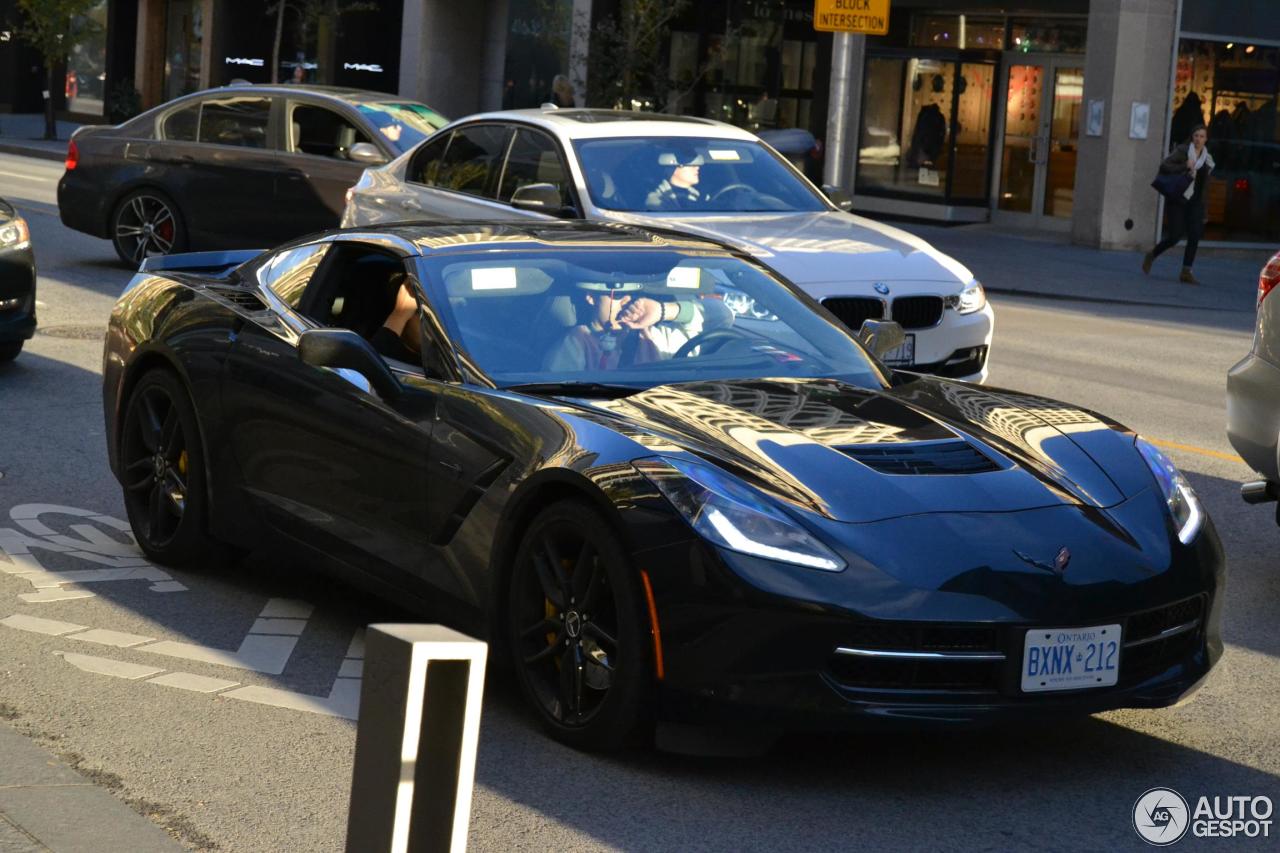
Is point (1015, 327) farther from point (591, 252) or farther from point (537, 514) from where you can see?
point (537, 514)

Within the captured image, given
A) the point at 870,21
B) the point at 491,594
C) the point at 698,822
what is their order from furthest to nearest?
the point at 870,21, the point at 491,594, the point at 698,822

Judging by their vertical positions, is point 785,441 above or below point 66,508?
above

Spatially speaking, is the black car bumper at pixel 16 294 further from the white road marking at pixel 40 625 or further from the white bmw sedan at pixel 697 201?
the white road marking at pixel 40 625

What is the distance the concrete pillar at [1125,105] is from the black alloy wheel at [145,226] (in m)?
15.5

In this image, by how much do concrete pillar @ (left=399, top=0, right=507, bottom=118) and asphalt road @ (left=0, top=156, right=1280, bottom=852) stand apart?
31.9 metres

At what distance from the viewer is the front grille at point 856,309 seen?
10766 mm

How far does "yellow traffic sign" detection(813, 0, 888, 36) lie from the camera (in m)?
21.7

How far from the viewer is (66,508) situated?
823cm

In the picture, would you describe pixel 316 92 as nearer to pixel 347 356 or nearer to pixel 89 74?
pixel 347 356

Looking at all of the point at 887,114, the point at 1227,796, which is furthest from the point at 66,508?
the point at 887,114

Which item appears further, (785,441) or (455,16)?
(455,16)

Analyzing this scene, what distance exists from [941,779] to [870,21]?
57.4ft

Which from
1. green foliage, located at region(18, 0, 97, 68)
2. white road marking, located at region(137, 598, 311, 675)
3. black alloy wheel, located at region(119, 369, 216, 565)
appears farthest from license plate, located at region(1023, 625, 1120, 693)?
green foliage, located at region(18, 0, 97, 68)

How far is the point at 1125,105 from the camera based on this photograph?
91.5 feet
